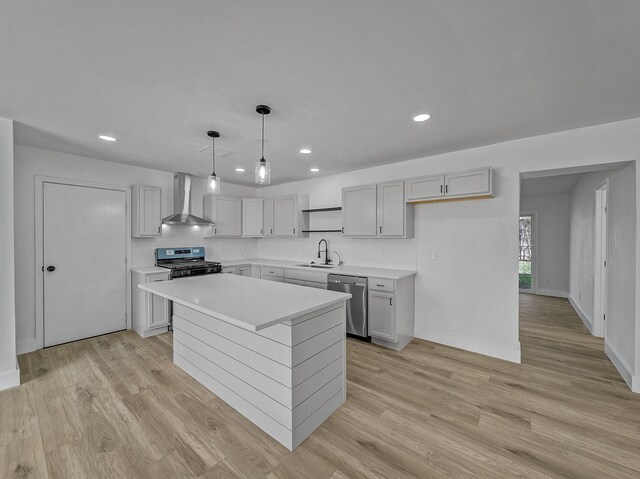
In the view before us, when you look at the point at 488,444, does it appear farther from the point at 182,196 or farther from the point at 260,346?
the point at 182,196

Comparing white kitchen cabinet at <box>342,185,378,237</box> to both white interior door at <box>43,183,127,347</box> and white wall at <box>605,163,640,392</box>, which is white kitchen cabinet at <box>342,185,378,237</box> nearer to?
white wall at <box>605,163,640,392</box>

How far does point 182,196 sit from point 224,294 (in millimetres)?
2926

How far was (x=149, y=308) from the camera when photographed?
12.8 feet

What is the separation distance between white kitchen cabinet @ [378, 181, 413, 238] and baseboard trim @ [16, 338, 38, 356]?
4.69m

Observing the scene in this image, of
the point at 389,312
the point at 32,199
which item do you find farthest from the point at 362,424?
the point at 32,199

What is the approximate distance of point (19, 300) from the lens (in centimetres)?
339

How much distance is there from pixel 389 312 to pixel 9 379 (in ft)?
13.0

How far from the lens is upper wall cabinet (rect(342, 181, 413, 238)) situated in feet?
12.3

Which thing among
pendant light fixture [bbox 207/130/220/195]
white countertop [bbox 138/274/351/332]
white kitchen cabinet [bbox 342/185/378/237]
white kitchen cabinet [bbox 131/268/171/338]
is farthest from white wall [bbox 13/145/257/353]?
white kitchen cabinet [bbox 342/185/378/237]

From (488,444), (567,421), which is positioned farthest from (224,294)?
(567,421)

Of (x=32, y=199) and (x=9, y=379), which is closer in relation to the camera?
(x=9, y=379)

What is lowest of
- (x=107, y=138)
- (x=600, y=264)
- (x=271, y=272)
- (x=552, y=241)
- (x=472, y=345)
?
(x=472, y=345)

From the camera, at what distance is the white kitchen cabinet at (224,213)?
5035mm

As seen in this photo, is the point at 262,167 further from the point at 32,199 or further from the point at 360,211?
the point at 32,199
